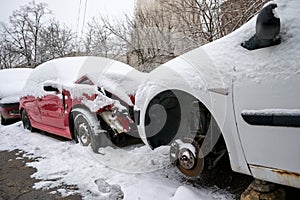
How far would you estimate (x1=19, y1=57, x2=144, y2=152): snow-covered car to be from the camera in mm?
3539

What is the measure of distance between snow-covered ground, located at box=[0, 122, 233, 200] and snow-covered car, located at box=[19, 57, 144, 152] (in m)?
0.26

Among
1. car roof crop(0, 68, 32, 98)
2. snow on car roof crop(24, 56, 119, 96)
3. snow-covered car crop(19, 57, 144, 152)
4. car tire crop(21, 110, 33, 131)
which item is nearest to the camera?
snow-covered car crop(19, 57, 144, 152)

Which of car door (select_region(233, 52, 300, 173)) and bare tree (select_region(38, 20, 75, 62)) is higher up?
bare tree (select_region(38, 20, 75, 62))

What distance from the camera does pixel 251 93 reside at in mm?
1839

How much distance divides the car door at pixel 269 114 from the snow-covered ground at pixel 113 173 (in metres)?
0.85

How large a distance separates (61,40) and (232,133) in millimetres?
23444

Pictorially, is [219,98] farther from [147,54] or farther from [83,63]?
[147,54]

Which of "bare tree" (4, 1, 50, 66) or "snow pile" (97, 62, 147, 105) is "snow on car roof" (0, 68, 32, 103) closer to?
"snow pile" (97, 62, 147, 105)

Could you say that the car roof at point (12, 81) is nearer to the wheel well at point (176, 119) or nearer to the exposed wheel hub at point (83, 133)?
the exposed wheel hub at point (83, 133)

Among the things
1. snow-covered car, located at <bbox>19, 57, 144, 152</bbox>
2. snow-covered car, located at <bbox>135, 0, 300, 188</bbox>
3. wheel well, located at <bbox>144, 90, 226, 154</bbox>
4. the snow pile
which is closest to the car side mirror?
snow-covered car, located at <bbox>19, 57, 144, 152</bbox>

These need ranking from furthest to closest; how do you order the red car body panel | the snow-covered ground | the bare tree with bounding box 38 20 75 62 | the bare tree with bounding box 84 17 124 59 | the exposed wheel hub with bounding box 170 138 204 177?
1. the bare tree with bounding box 38 20 75 62
2. the bare tree with bounding box 84 17 124 59
3. the red car body panel
4. the snow-covered ground
5. the exposed wheel hub with bounding box 170 138 204 177

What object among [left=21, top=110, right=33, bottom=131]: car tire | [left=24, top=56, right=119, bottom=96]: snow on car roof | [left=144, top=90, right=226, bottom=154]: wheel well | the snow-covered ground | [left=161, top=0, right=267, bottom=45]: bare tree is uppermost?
[left=161, top=0, right=267, bottom=45]: bare tree

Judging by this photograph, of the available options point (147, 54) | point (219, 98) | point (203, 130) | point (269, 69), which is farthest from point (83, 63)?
point (147, 54)

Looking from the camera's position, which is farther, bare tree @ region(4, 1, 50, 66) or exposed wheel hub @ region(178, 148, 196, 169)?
bare tree @ region(4, 1, 50, 66)
